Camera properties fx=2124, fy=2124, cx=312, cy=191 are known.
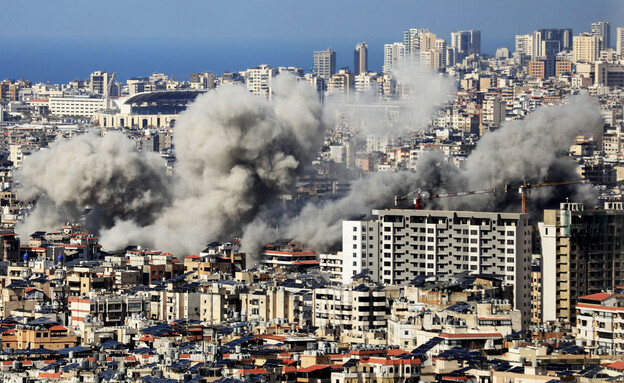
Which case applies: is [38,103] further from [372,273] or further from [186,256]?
[372,273]

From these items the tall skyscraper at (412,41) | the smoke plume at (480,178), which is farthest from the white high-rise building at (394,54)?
the smoke plume at (480,178)

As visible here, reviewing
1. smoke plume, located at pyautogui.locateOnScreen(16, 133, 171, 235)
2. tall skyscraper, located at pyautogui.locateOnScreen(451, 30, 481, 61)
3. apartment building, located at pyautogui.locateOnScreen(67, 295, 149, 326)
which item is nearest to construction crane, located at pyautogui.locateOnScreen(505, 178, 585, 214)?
smoke plume, located at pyautogui.locateOnScreen(16, 133, 171, 235)

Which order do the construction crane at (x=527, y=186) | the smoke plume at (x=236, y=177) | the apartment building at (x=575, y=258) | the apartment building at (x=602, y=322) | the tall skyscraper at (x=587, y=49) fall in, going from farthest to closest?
the tall skyscraper at (x=587, y=49), the smoke plume at (x=236, y=177), the construction crane at (x=527, y=186), the apartment building at (x=575, y=258), the apartment building at (x=602, y=322)

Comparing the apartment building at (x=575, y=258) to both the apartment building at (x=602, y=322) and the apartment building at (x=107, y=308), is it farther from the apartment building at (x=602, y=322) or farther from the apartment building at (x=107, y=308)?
the apartment building at (x=107, y=308)

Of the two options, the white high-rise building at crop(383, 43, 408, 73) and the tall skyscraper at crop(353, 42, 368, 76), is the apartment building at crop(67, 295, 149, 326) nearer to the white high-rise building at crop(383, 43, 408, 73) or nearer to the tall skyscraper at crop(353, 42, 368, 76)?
the white high-rise building at crop(383, 43, 408, 73)

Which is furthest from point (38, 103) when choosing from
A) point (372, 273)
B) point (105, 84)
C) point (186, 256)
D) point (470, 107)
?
point (372, 273)
